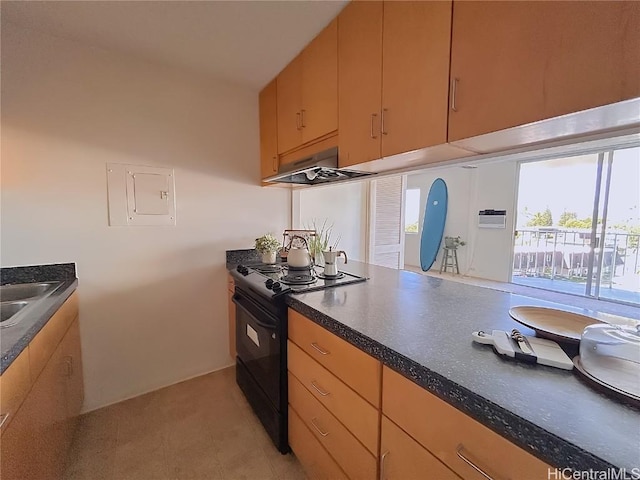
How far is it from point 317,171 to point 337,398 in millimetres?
1287

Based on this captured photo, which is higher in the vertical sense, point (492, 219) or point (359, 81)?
point (359, 81)

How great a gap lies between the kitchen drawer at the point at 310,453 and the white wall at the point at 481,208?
14.6 ft

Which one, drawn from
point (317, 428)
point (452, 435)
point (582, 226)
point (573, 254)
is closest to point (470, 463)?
point (452, 435)

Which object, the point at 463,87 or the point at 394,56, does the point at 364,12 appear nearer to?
the point at 394,56

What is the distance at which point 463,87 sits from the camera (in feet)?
3.07

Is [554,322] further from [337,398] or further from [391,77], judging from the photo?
[391,77]

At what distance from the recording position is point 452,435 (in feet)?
2.15

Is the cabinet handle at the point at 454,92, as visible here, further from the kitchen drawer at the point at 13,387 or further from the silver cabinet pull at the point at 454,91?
the kitchen drawer at the point at 13,387

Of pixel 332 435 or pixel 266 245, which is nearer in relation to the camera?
pixel 332 435

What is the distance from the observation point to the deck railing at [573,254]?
3588mm

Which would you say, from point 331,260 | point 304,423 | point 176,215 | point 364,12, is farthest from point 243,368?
point 364,12

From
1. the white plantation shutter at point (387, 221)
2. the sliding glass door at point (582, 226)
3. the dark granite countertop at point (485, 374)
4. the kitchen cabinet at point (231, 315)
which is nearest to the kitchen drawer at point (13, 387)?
the dark granite countertop at point (485, 374)

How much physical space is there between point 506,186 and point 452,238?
4.40ft

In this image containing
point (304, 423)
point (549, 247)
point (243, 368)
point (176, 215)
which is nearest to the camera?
point (304, 423)
